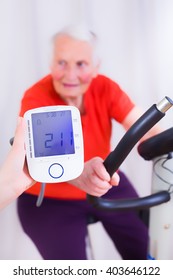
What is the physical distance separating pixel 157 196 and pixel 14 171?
0.40m

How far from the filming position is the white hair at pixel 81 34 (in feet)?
3.69

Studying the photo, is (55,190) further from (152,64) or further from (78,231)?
(152,64)

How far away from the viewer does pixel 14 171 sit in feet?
2.39

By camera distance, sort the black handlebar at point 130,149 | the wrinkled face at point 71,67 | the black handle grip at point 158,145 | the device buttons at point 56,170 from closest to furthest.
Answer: the black handlebar at point 130,149
the device buttons at point 56,170
the black handle grip at point 158,145
the wrinkled face at point 71,67

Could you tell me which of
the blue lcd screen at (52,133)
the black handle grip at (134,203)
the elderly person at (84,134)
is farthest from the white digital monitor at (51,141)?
→ the elderly person at (84,134)

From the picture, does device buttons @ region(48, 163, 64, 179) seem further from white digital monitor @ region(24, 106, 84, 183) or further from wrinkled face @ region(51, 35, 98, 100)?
wrinkled face @ region(51, 35, 98, 100)

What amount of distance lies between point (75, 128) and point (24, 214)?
1.96 ft

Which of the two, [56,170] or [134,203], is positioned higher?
[56,170]

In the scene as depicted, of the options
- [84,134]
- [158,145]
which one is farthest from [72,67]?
[158,145]

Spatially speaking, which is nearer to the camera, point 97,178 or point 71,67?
point 97,178

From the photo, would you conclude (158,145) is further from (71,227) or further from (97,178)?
(71,227)

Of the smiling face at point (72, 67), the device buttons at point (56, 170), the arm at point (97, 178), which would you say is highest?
the smiling face at point (72, 67)

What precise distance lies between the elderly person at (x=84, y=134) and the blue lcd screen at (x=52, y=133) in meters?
0.39

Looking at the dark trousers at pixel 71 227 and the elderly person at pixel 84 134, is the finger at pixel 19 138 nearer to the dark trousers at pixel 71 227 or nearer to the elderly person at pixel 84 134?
the elderly person at pixel 84 134
